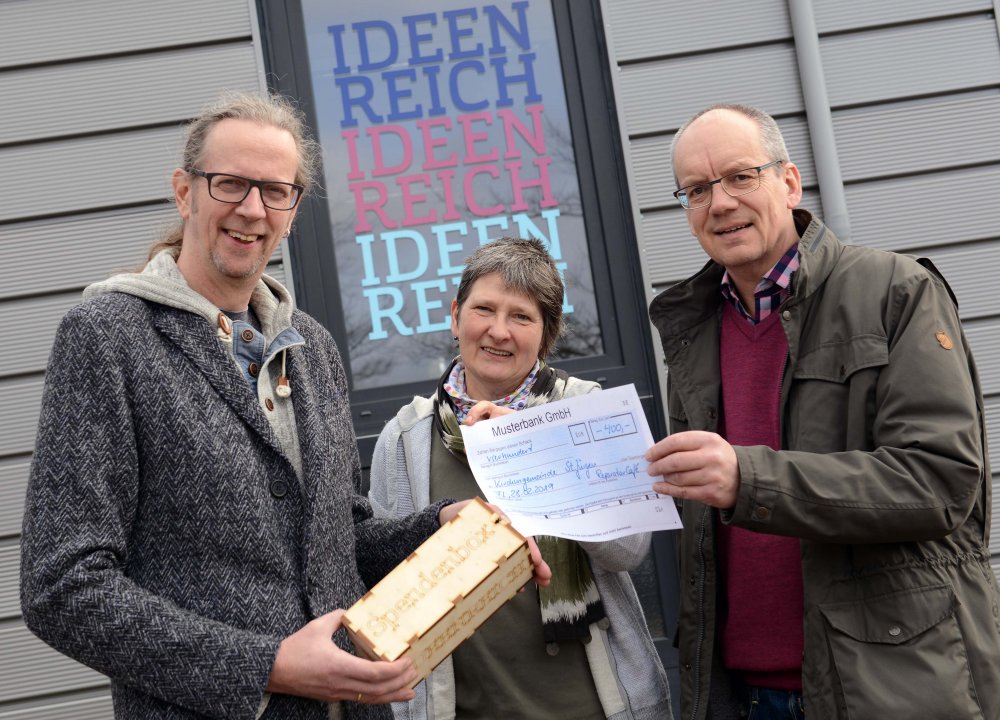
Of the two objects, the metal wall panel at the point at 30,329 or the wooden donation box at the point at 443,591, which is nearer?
the wooden donation box at the point at 443,591

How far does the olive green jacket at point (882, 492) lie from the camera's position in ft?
6.16

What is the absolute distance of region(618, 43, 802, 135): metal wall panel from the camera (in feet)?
12.8

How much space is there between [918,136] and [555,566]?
A: 8.84 feet

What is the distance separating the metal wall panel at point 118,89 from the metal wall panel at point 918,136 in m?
2.53

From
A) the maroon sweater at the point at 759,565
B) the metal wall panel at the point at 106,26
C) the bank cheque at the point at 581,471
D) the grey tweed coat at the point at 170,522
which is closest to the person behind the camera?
the grey tweed coat at the point at 170,522

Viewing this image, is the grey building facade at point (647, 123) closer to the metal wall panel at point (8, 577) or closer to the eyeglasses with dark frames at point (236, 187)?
the metal wall panel at point (8, 577)

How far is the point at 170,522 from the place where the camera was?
172 cm

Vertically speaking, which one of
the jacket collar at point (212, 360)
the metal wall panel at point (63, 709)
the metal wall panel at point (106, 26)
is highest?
the metal wall panel at point (106, 26)

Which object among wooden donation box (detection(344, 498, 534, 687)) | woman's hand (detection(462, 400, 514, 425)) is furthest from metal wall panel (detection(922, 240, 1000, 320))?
wooden donation box (detection(344, 498, 534, 687))

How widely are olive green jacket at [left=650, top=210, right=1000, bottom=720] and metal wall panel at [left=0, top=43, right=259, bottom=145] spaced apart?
2.68 m

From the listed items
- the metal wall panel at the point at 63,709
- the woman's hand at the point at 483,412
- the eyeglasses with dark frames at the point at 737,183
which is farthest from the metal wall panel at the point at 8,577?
the eyeglasses with dark frames at the point at 737,183

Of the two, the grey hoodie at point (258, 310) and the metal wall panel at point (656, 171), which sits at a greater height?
the metal wall panel at point (656, 171)

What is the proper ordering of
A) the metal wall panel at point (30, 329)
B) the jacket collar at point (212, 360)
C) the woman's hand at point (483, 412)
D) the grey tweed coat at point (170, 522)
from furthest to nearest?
1. the metal wall panel at point (30, 329)
2. the woman's hand at point (483, 412)
3. the jacket collar at point (212, 360)
4. the grey tweed coat at point (170, 522)

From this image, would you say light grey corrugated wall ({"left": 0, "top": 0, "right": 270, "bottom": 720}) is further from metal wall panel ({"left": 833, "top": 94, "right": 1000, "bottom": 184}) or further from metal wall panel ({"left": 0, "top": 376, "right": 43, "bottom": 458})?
metal wall panel ({"left": 833, "top": 94, "right": 1000, "bottom": 184})
